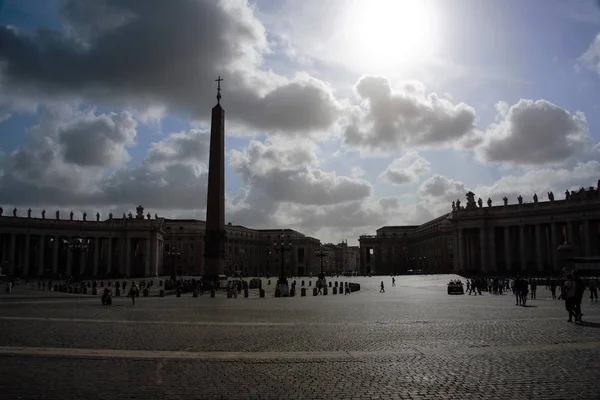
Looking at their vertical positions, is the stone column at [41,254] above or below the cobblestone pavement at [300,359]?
above

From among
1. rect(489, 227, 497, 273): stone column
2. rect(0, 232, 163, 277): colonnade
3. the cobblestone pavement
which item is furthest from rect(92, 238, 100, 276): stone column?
the cobblestone pavement

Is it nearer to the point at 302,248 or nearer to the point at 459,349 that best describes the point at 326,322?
the point at 459,349

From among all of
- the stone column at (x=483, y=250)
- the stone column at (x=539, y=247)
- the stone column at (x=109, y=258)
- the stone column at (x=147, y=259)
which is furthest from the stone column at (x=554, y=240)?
the stone column at (x=109, y=258)

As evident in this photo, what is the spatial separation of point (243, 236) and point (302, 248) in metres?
22.3

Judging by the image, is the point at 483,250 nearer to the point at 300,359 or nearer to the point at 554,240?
the point at 554,240

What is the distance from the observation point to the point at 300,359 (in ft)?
38.2

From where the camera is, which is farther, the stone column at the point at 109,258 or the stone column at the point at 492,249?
the stone column at the point at 109,258

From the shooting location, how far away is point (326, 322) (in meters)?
19.9

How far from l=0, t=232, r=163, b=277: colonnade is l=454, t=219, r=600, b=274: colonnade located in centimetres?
6894

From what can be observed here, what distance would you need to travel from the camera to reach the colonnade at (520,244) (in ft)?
306

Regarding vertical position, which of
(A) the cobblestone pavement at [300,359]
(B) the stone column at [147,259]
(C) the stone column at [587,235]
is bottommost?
(A) the cobblestone pavement at [300,359]

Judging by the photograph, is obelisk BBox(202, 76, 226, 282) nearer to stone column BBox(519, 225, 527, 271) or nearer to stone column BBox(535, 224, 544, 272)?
stone column BBox(535, 224, 544, 272)

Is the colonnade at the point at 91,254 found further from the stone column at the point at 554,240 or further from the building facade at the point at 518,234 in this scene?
the stone column at the point at 554,240

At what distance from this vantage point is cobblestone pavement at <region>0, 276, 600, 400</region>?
872cm
